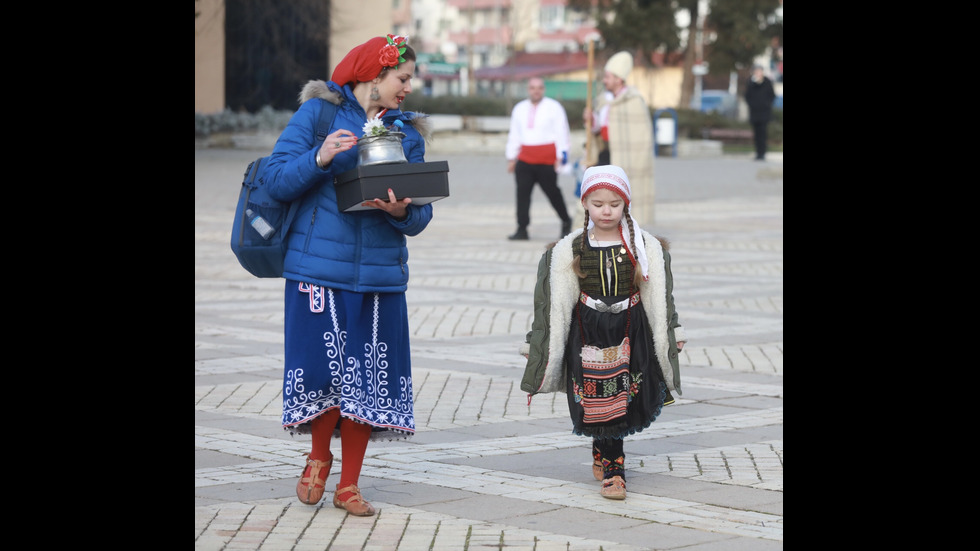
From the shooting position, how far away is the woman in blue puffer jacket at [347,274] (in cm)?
499

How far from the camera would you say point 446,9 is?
119062 millimetres

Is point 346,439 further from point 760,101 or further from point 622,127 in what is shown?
point 760,101

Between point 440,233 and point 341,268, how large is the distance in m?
11.4

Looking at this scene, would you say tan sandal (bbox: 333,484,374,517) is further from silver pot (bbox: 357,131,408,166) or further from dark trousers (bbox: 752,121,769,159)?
dark trousers (bbox: 752,121,769,159)

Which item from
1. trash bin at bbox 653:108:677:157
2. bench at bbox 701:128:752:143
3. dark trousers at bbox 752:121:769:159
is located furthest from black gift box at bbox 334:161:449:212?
bench at bbox 701:128:752:143

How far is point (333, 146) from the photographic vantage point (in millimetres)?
4820

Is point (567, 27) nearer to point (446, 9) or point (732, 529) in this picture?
point (446, 9)

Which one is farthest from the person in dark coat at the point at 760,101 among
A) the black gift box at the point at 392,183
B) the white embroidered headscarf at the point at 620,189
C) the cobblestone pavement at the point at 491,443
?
the black gift box at the point at 392,183

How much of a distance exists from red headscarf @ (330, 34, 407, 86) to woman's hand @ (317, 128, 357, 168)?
0.29 metres

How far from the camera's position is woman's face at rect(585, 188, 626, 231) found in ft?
17.8

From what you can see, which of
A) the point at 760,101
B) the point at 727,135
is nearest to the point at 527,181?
the point at 760,101
